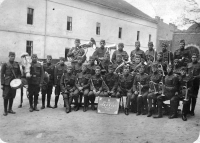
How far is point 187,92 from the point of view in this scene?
6793 millimetres

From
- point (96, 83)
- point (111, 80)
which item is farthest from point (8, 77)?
point (111, 80)

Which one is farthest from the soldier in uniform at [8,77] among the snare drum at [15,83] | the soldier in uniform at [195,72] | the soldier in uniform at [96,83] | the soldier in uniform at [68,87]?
the soldier in uniform at [195,72]

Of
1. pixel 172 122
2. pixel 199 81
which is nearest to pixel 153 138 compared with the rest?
pixel 172 122

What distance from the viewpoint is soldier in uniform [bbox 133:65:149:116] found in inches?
291

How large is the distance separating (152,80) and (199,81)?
1.48 meters

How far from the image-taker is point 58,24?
2269 centimetres

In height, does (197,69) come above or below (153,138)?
above

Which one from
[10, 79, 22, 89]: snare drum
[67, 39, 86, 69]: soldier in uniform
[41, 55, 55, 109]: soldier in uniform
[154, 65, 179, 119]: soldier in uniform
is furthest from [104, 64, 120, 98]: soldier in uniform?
[10, 79, 22, 89]: snare drum

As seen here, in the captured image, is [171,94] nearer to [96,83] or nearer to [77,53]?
[96,83]

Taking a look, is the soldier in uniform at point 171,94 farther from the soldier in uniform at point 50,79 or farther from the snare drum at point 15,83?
the snare drum at point 15,83

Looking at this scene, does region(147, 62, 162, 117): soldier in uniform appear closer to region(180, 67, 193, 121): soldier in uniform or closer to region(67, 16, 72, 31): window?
region(180, 67, 193, 121): soldier in uniform

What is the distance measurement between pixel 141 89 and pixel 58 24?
1693cm

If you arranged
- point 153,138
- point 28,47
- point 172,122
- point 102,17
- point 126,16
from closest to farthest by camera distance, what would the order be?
point 153,138 → point 172,122 → point 28,47 → point 102,17 → point 126,16

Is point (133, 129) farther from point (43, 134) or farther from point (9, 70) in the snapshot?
point (9, 70)
